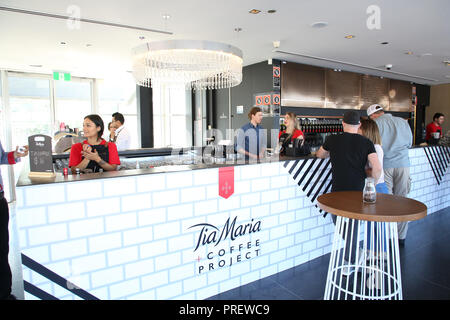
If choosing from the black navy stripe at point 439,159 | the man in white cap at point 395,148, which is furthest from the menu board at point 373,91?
the man in white cap at point 395,148

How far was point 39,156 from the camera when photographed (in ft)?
6.17

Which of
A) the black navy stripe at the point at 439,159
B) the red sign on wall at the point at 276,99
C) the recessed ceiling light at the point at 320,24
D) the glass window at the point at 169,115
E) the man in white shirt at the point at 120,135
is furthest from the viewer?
the glass window at the point at 169,115

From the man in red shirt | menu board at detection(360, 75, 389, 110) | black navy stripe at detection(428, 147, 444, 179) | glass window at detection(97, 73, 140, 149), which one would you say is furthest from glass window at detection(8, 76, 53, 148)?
the man in red shirt

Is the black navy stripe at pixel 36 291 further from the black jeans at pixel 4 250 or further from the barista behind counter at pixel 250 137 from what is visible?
the barista behind counter at pixel 250 137

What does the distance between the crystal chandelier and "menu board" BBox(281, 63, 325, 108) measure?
302 centimetres

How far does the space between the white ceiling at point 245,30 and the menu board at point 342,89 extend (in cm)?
79

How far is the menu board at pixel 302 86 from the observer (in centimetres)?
634

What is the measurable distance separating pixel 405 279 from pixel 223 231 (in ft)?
5.38

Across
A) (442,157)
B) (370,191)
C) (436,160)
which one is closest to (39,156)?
(370,191)

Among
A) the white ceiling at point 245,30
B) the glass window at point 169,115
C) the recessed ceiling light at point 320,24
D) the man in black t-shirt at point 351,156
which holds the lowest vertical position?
the man in black t-shirt at point 351,156

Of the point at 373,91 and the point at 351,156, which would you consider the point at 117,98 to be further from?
the point at 351,156

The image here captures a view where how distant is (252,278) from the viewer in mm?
2643

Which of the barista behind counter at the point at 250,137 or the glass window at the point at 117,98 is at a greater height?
the glass window at the point at 117,98

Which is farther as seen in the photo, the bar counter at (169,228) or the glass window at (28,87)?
the glass window at (28,87)
